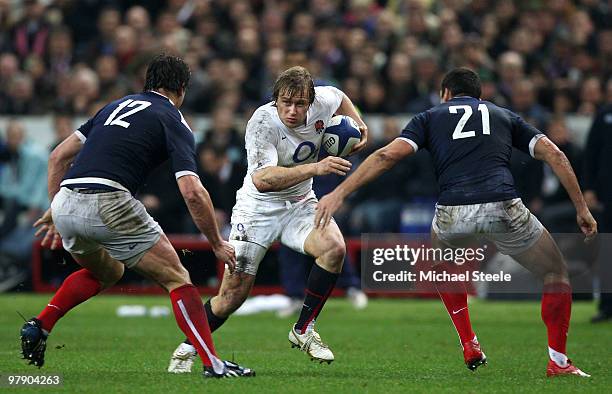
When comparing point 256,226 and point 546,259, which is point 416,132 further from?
point 256,226

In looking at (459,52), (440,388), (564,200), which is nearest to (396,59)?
(459,52)

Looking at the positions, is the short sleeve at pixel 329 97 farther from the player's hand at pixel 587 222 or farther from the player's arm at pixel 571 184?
the player's hand at pixel 587 222

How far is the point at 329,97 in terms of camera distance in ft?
32.6

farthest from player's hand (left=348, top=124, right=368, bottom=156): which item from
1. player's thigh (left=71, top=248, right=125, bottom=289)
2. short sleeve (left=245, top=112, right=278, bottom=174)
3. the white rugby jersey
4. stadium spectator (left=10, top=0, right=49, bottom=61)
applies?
stadium spectator (left=10, top=0, right=49, bottom=61)

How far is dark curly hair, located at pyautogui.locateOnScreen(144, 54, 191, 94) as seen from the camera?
873cm

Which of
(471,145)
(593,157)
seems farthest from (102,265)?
(593,157)

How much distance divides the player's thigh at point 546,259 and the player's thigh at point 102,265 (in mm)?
3026

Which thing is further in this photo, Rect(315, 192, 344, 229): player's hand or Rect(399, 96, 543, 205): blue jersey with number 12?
Rect(399, 96, 543, 205): blue jersey with number 12

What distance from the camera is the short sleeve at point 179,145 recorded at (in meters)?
8.26

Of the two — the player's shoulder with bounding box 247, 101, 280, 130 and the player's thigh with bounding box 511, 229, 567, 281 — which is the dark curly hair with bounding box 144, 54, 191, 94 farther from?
the player's thigh with bounding box 511, 229, 567, 281

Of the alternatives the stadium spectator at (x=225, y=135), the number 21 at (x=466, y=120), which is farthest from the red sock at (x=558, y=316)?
the stadium spectator at (x=225, y=135)

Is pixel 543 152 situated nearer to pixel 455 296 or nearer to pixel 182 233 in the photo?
pixel 455 296

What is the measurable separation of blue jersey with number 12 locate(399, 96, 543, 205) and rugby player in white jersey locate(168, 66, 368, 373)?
79 cm

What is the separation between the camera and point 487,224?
9.05 meters
